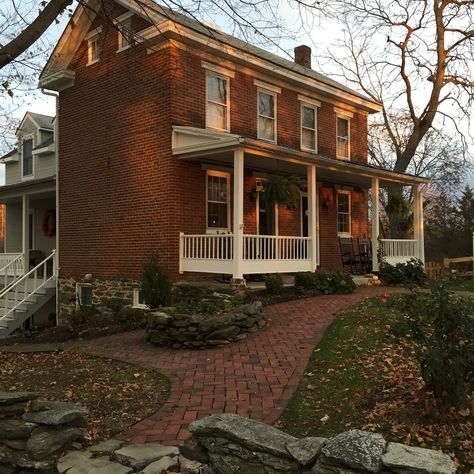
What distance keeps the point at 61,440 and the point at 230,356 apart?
11.3ft

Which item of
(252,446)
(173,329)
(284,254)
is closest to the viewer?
(252,446)

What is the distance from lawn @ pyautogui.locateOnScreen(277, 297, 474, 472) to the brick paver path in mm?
273

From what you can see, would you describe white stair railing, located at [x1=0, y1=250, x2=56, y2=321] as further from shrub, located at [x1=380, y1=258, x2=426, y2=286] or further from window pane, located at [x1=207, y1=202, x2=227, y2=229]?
shrub, located at [x1=380, y1=258, x2=426, y2=286]

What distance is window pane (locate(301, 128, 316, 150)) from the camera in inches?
643

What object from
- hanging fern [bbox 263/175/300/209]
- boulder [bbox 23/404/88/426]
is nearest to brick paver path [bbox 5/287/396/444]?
boulder [bbox 23/404/88/426]

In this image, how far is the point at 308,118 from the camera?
54.3 ft

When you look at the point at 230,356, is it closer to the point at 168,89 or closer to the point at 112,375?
the point at 112,375

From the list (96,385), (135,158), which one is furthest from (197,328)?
(135,158)

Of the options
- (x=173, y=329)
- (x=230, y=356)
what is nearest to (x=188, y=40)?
(x=173, y=329)

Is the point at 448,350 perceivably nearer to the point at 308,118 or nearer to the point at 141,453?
the point at 141,453

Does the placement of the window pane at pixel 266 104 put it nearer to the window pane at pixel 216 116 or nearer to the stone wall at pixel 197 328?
the window pane at pixel 216 116

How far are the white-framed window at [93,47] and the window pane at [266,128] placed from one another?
16.1 feet

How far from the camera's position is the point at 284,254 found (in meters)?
12.3

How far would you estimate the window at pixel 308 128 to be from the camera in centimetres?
1631
